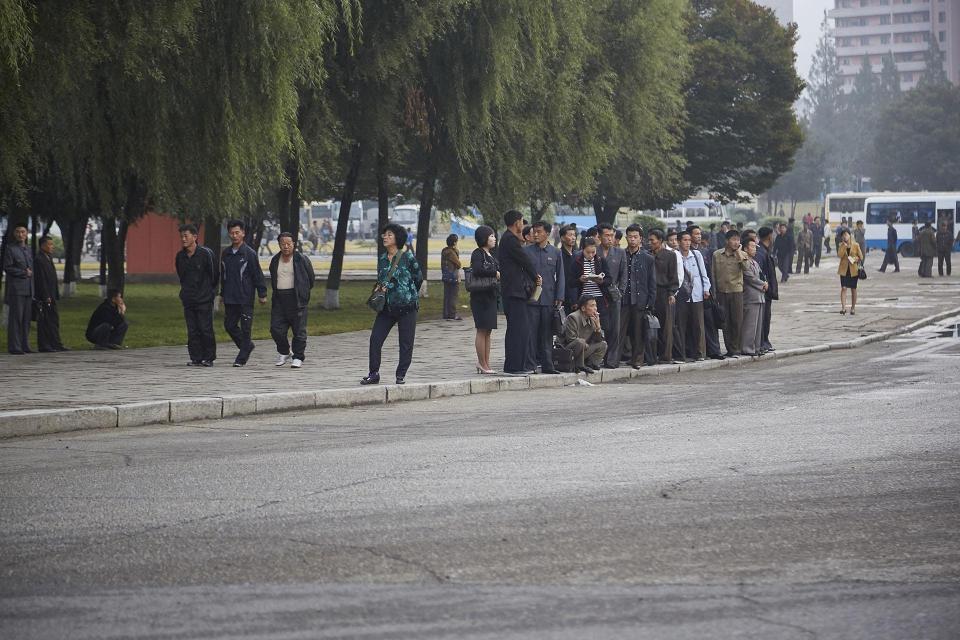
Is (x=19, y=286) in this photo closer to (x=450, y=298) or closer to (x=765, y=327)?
(x=450, y=298)

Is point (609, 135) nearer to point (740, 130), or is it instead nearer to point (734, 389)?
point (734, 389)

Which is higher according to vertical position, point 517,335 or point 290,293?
point 290,293

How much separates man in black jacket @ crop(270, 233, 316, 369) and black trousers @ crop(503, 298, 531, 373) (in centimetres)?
259

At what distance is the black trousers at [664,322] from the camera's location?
763 inches

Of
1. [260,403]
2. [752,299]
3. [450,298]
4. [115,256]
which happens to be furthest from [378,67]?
[260,403]

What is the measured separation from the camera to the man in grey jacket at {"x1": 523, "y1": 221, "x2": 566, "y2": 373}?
17000mm

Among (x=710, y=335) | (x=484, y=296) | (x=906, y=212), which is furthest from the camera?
(x=906, y=212)

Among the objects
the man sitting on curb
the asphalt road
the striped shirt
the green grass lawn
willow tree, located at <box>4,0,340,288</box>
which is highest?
willow tree, located at <box>4,0,340,288</box>

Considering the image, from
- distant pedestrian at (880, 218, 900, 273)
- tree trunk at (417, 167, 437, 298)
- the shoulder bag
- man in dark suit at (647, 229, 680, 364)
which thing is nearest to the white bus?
distant pedestrian at (880, 218, 900, 273)

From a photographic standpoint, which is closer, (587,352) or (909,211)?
(587,352)

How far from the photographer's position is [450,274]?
28516mm

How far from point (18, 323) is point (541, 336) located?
7848 millimetres

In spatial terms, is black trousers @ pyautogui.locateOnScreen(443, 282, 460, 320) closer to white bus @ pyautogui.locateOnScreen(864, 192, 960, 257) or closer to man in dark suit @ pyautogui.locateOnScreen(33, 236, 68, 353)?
man in dark suit @ pyautogui.locateOnScreen(33, 236, 68, 353)

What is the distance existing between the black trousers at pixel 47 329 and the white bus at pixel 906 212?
56236 millimetres
